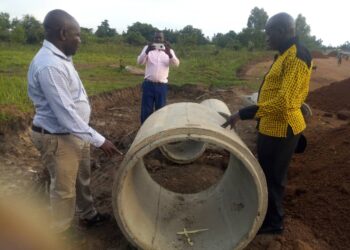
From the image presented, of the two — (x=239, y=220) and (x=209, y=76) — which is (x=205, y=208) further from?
(x=209, y=76)

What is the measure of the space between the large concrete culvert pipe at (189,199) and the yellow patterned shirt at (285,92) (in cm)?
35

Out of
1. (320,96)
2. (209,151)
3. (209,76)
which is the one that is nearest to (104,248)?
(209,151)

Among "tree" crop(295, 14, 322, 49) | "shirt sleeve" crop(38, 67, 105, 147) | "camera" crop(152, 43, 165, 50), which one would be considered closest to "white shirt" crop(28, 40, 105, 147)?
"shirt sleeve" crop(38, 67, 105, 147)

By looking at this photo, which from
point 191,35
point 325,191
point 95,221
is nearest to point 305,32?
point 191,35

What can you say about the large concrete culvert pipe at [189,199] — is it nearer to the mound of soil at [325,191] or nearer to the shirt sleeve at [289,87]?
the shirt sleeve at [289,87]

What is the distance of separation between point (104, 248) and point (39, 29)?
29.7m

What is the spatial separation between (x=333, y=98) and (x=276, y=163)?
9.43 m

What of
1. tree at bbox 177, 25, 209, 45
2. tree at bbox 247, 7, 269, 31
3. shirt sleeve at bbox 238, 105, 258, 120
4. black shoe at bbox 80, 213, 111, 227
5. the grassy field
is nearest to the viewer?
shirt sleeve at bbox 238, 105, 258, 120

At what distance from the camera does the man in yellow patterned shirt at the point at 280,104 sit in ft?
11.9

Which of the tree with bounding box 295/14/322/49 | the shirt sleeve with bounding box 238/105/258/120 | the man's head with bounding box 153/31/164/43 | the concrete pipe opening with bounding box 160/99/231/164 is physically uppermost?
the tree with bounding box 295/14/322/49

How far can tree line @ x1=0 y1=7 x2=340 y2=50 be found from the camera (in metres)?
31.3

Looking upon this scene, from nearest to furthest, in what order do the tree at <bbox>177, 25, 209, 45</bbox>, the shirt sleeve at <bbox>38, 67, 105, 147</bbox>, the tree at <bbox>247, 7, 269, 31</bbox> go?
the shirt sleeve at <bbox>38, 67, 105, 147</bbox>, the tree at <bbox>177, 25, 209, 45</bbox>, the tree at <bbox>247, 7, 269, 31</bbox>

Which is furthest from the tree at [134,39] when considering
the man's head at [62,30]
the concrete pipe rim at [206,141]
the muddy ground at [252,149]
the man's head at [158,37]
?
the concrete pipe rim at [206,141]

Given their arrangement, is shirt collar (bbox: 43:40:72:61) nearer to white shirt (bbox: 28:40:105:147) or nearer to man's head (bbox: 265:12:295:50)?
white shirt (bbox: 28:40:105:147)
